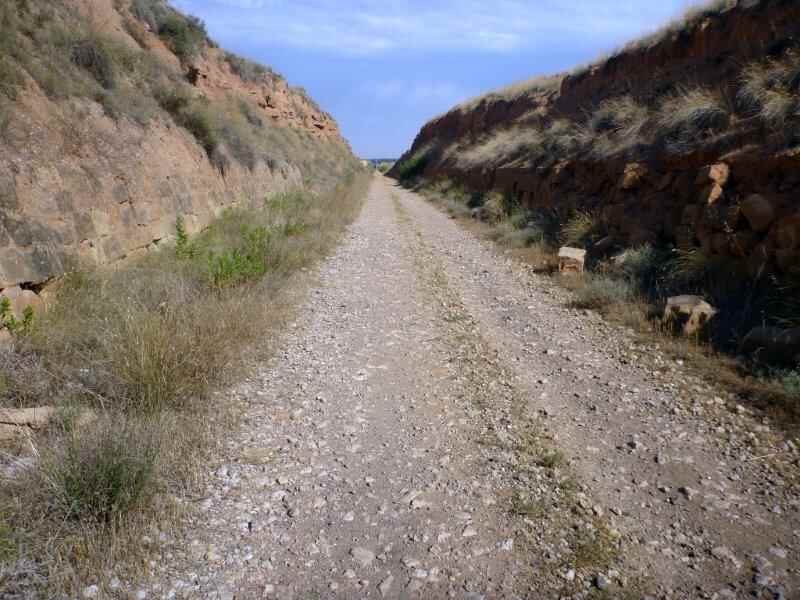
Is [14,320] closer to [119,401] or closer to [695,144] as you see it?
[119,401]

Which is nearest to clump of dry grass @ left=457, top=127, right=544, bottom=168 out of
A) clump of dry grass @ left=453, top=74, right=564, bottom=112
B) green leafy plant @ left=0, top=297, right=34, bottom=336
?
clump of dry grass @ left=453, top=74, right=564, bottom=112

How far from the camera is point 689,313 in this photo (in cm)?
531

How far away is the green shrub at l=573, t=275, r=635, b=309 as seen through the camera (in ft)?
21.3

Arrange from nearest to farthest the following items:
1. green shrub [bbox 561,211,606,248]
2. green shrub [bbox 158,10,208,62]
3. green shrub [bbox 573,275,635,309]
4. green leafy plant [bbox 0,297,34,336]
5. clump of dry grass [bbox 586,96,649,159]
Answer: green leafy plant [bbox 0,297,34,336]
green shrub [bbox 573,275,635,309]
green shrub [bbox 561,211,606,248]
clump of dry grass [bbox 586,96,649,159]
green shrub [bbox 158,10,208,62]

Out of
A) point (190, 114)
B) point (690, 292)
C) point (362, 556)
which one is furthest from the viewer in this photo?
point (190, 114)

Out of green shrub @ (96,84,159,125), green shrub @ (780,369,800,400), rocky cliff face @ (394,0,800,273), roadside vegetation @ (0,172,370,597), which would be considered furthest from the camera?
green shrub @ (96,84,159,125)

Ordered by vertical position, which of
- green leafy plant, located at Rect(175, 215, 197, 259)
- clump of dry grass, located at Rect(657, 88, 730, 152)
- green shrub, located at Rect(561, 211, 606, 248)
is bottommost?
green shrub, located at Rect(561, 211, 606, 248)

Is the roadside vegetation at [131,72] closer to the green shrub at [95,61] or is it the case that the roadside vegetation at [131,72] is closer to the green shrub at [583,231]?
the green shrub at [95,61]

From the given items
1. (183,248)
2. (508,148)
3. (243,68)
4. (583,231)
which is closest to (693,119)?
(583,231)

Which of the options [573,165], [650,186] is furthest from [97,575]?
[573,165]

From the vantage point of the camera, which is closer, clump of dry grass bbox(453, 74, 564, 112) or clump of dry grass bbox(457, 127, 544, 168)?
clump of dry grass bbox(457, 127, 544, 168)

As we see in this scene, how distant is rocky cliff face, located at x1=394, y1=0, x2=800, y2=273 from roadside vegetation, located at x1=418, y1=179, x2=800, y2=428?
0.31m

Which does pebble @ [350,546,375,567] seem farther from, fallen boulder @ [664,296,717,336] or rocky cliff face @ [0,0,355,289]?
fallen boulder @ [664,296,717,336]

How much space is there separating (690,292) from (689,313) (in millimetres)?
1106
